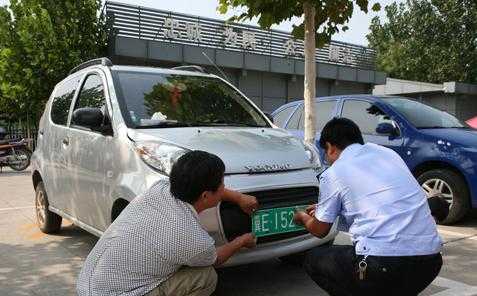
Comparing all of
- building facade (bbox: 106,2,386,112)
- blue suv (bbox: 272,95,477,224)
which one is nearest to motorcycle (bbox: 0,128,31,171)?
building facade (bbox: 106,2,386,112)

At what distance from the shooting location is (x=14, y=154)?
1473cm

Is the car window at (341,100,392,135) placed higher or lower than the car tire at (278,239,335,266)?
higher

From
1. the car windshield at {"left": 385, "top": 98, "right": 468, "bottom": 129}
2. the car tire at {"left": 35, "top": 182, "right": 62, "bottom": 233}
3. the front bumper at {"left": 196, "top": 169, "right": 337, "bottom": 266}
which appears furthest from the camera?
the car windshield at {"left": 385, "top": 98, "right": 468, "bottom": 129}

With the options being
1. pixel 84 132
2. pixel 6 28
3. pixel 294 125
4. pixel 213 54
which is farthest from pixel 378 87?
pixel 84 132

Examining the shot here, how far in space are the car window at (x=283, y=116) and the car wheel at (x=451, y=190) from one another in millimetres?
2652

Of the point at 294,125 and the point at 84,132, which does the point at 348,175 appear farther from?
the point at 294,125

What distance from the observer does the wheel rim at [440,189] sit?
636 cm

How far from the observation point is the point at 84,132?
478 centimetres

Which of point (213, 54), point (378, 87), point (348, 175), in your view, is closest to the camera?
point (348, 175)

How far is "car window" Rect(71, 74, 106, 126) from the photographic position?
4719mm

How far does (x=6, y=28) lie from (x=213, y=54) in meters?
6.76

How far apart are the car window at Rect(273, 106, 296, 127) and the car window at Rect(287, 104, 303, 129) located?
0.36 feet

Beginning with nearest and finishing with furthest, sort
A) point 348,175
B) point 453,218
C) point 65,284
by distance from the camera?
point 348,175
point 65,284
point 453,218

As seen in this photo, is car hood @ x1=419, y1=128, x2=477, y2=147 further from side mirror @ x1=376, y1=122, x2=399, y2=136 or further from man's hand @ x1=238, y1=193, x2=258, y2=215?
man's hand @ x1=238, y1=193, x2=258, y2=215
